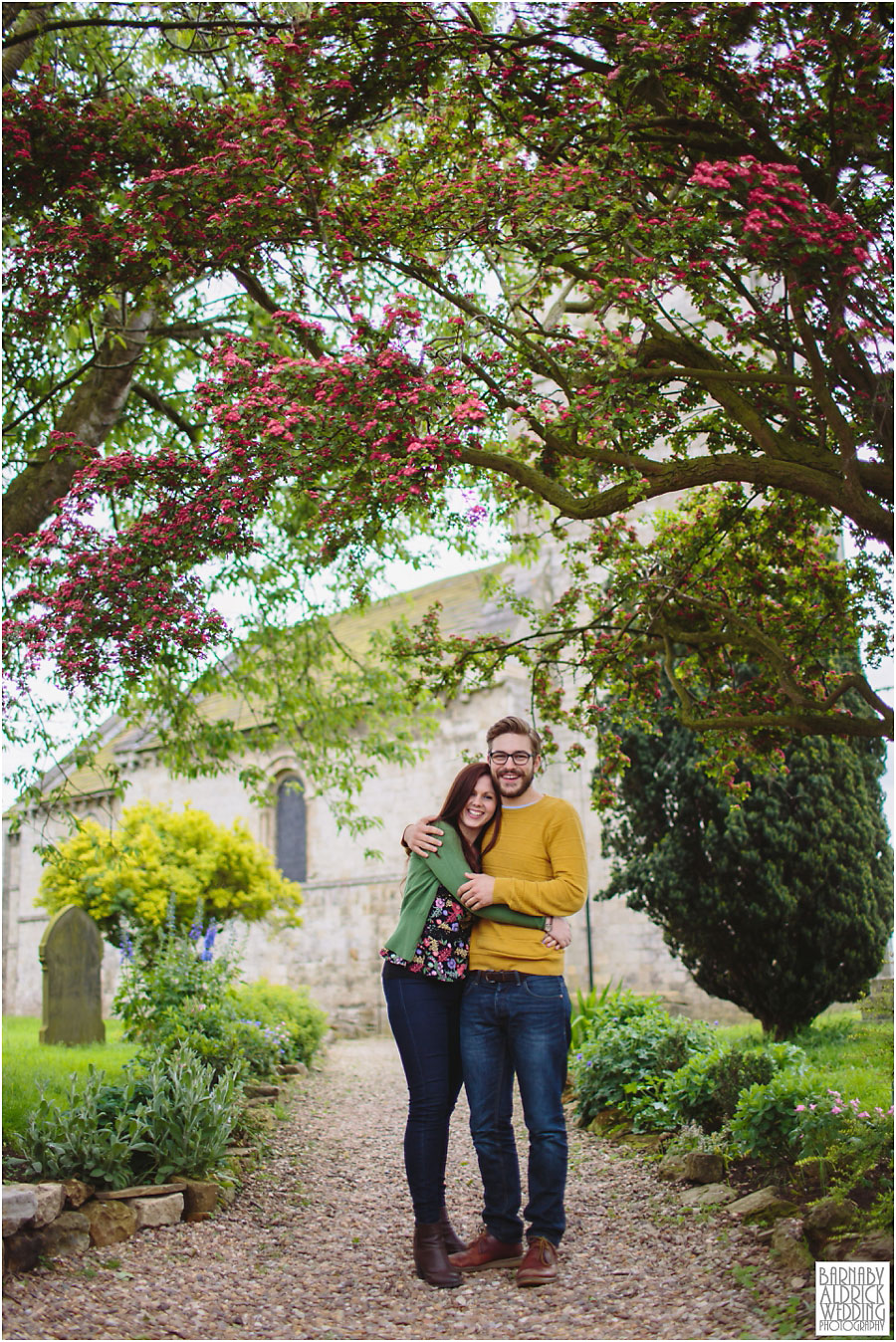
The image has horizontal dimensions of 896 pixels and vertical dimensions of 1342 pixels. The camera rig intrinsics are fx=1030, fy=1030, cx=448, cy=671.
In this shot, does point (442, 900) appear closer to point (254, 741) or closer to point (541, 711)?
point (541, 711)

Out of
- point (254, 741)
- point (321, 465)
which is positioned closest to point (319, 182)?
point (321, 465)

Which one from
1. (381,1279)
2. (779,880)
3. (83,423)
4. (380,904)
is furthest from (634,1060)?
(380,904)

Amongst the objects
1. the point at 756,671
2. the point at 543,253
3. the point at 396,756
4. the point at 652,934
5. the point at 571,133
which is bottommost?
the point at 652,934

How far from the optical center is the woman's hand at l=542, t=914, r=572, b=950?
3906 millimetres

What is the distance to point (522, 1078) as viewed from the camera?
388 cm

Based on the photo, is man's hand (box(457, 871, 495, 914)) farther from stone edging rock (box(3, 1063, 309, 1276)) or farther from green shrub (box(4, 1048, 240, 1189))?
green shrub (box(4, 1048, 240, 1189))

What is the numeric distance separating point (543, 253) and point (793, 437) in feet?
5.11

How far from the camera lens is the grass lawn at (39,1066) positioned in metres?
5.40

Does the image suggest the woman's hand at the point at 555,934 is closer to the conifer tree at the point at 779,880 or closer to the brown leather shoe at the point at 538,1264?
the brown leather shoe at the point at 538,1264

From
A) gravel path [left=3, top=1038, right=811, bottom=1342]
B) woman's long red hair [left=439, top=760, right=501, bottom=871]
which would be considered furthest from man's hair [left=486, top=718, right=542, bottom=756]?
gravel path [left=3, top=1038, right=811, bottom=1342]

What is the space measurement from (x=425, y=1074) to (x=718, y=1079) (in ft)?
8.17

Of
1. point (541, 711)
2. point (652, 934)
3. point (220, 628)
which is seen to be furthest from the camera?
point (652, 934)

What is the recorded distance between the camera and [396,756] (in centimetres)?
972

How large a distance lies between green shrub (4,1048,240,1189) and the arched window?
533 inches
